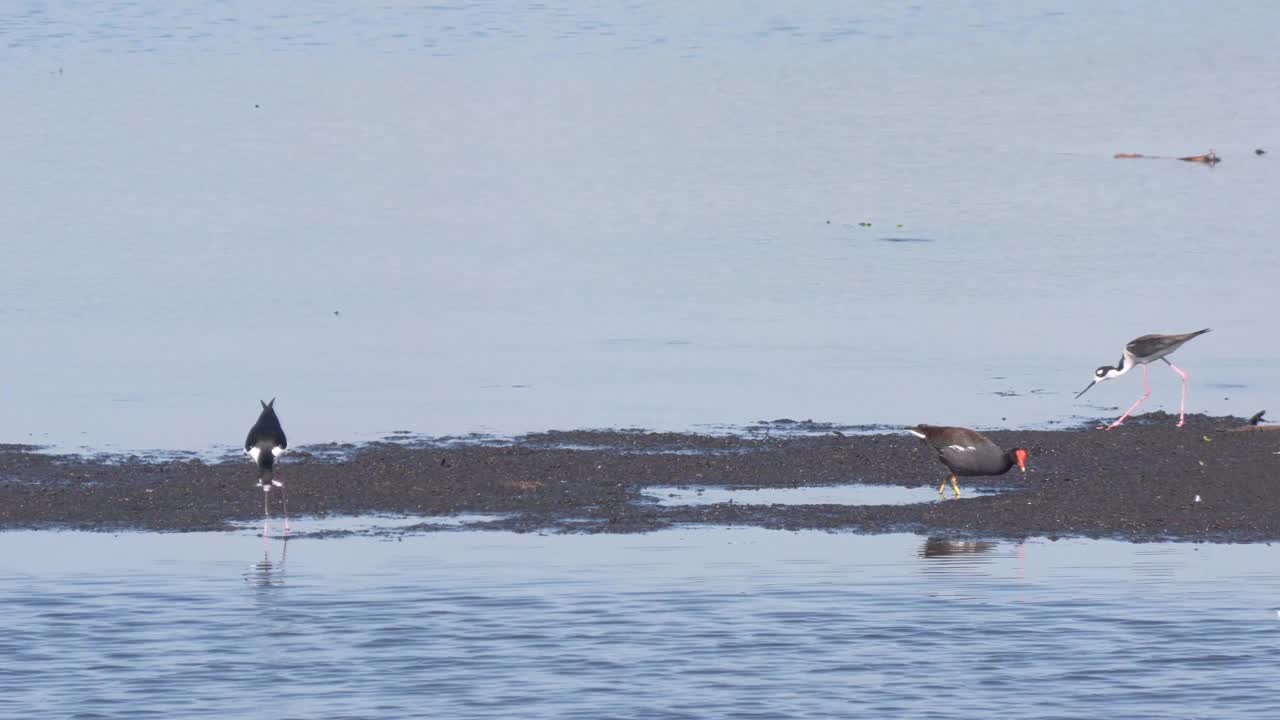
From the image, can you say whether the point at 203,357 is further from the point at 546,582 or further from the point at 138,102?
the point at 138,102

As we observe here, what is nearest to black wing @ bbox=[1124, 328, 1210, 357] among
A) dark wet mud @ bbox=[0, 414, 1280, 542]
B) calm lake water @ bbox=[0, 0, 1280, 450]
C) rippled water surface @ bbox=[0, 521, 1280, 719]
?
calm lake water @ bbox=[0, 0, 1280, 450]

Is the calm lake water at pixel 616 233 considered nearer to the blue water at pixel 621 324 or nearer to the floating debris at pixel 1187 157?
the blue water at pixel 621 324

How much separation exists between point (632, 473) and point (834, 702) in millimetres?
6343

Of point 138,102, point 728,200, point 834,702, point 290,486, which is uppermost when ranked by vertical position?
point 138,102

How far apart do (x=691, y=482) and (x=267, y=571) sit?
418cm

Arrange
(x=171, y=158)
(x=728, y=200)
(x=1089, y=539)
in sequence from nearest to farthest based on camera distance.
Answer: (x=1089, y=539) → (x=728, y=200) → (x=171, y=158)

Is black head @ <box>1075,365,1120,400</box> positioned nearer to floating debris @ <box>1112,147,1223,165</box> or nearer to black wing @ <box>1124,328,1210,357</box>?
black wing @ <box>1124,328,1210,357</box>

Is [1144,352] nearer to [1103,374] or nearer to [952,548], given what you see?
[1103,374]

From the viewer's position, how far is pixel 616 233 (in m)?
33.7

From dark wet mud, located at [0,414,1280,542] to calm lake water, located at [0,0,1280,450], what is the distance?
3.37 feet

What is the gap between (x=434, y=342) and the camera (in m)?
25.7

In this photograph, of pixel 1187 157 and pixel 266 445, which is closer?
pixel 266 445

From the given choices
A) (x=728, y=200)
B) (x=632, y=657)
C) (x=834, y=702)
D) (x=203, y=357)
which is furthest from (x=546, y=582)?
(x=728, y=200)

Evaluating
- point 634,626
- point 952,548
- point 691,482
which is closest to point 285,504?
point 691,482
